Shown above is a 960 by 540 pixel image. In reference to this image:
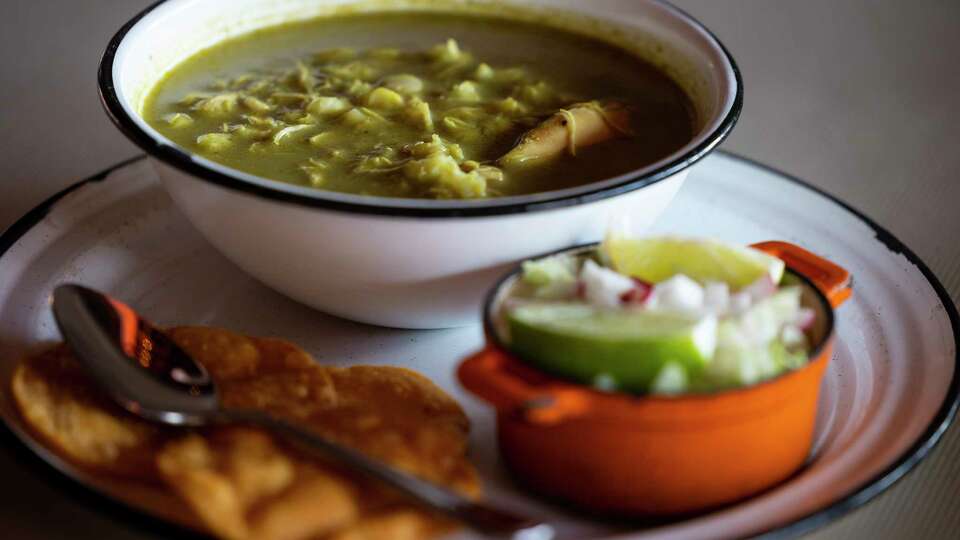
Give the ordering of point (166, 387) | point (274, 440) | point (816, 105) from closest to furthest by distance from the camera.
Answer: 1. point (274, 440)
2. point (166, 387)
3. point (816, 105)

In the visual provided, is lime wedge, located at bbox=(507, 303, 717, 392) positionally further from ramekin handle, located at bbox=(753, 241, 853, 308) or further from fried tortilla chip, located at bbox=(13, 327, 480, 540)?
ramekin handle, located at bbox=(753, 241, 853, 308)

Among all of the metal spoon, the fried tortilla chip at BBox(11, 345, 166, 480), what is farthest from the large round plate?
the metal spoon

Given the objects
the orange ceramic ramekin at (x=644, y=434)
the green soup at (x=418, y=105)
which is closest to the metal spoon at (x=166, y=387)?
the orange ceramic ramekin at (x=644, y=434)

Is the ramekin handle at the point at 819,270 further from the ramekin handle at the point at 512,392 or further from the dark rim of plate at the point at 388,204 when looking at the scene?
the ramekin handle at the point at 512,392

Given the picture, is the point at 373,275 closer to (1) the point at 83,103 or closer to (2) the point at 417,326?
(2) the point at 417,326

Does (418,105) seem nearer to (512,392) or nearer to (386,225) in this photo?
(386,225)

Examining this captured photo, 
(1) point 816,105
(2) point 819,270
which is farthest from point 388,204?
(1) point 816,105

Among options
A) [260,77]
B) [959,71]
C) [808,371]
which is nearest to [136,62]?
[260,77]
